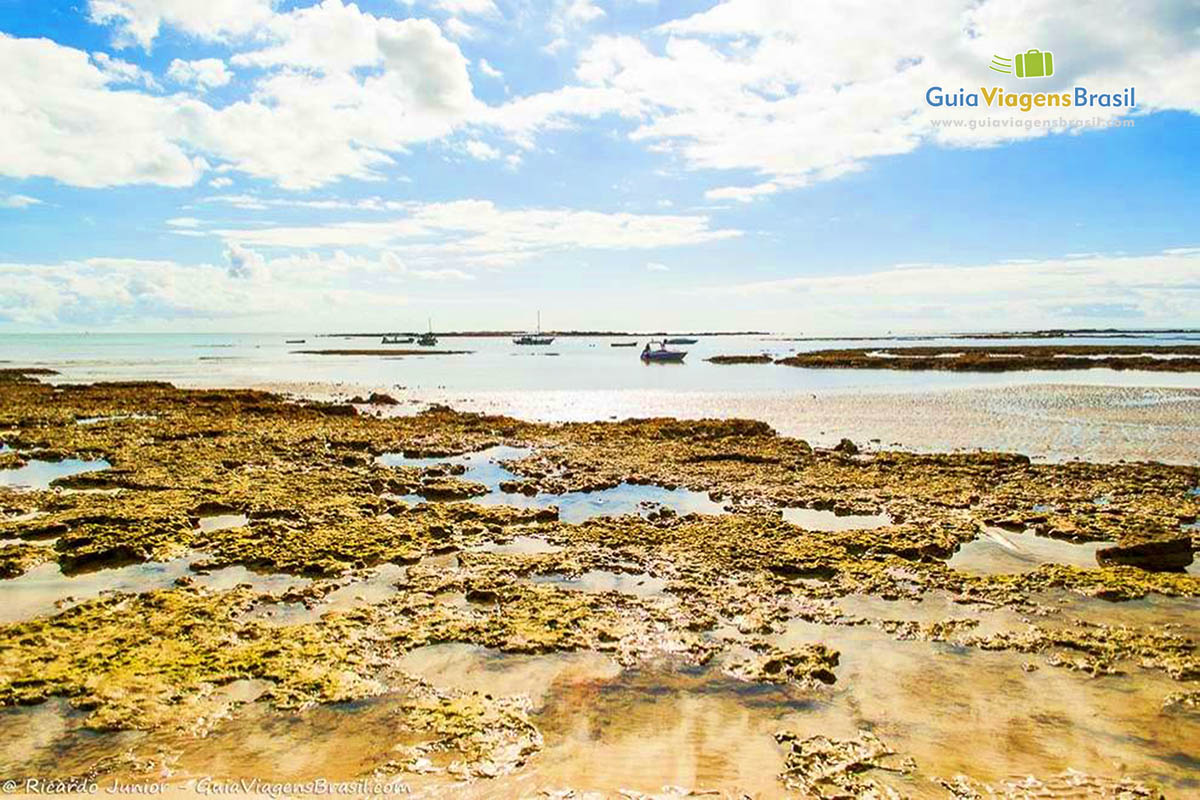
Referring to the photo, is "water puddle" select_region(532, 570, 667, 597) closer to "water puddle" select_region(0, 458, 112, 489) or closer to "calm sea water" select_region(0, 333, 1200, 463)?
"water puddle" select_region(0, 458, 112, 489)

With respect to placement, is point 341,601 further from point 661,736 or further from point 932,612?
point 932,612

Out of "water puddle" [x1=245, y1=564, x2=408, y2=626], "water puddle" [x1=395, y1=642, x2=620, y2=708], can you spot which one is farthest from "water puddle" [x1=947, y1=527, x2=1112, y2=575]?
"water puddle" [x1=245, y1=564, x2=408, y2=626]

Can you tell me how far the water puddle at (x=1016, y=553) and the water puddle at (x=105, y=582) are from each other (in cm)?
1333

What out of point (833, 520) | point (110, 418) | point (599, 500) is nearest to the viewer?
point (833, 520)

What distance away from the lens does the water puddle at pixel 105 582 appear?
11.7 metres

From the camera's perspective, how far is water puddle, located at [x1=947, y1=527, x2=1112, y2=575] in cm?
1398

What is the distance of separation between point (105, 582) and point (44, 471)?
44.2ft

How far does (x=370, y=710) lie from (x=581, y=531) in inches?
326

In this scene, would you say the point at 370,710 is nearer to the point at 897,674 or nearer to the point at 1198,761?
the point at 897,674

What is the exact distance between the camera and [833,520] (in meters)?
17.6

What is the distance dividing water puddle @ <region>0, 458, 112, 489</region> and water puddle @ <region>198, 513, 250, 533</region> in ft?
23.7

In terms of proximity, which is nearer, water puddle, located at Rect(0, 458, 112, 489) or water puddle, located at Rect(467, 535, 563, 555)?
water puddle, located at Rect(467, 535, 563, 555)

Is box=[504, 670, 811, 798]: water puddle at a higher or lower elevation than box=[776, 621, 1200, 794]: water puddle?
higher

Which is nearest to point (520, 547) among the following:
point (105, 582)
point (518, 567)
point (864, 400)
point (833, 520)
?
point (518, 567)
